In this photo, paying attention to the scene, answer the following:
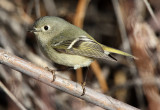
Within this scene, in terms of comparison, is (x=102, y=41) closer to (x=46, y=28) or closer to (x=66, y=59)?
(x=46, y=28)

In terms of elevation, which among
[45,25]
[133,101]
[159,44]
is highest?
[45,25]

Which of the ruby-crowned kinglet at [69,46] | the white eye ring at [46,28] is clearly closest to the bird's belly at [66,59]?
the ruby-crowned kinglet at [69,46]

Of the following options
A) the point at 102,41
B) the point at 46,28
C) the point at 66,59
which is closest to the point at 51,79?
the point at 66,59

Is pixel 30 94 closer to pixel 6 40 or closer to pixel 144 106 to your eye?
pixel 6 40

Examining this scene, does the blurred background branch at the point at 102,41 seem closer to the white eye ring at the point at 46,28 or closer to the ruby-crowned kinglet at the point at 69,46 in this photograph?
the ruby-crowned kinglet at the point at 69,46

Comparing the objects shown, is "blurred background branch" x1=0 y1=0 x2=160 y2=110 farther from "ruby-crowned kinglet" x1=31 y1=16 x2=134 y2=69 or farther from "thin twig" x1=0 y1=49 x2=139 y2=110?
"thin twig" x1=0 y1=49 x2=139 y2=110

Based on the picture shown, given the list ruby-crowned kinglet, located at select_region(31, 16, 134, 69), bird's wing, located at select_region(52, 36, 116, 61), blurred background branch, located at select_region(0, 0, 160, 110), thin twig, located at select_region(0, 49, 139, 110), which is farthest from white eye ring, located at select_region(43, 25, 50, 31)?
thin twig, located at select_region(0, 49, 139, 110)

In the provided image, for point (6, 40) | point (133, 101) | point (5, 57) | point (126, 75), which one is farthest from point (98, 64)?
point (5, 57)
